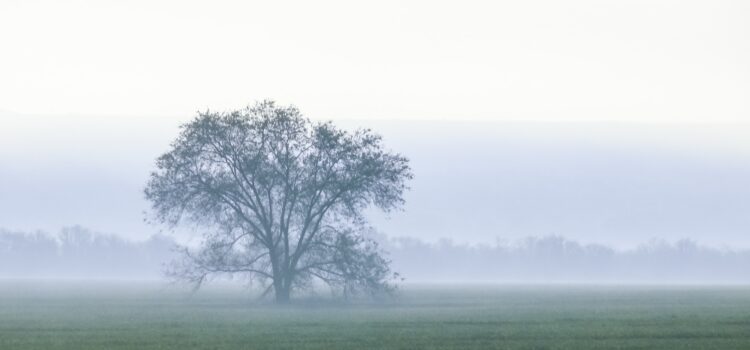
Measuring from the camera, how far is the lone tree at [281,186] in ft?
269

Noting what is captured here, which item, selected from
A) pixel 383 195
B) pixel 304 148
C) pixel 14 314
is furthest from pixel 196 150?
pixel 14 314

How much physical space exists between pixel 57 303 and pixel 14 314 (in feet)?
61.6

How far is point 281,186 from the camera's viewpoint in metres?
Answer: 83.5

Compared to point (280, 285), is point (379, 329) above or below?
below

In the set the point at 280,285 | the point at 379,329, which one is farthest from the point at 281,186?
the point at 379,329

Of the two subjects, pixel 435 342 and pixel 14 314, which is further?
pixel 14 314

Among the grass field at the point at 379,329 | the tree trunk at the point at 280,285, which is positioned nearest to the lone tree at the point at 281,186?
the tree trunk at the point at 280,285

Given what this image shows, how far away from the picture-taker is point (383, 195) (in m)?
82.5

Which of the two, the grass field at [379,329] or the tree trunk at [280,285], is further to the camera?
the tree trunk at [280,285]

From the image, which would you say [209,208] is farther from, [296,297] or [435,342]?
[435,342]

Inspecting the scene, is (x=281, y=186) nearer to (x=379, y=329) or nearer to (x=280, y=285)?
(x=280, y=285)

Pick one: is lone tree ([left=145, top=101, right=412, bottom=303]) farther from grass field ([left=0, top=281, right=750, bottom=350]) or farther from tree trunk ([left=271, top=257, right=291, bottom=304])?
grass field ([left=0, top=281, right=750, bottom=350])

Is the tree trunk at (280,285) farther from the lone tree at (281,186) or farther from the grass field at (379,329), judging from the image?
the grass field at (379,329)

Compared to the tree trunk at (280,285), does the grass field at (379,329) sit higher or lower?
lower
